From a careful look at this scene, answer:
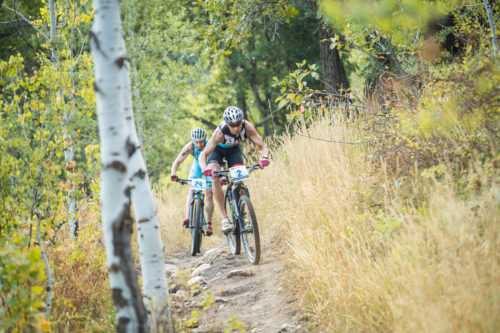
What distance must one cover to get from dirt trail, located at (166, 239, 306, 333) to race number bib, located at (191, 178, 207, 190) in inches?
48.0

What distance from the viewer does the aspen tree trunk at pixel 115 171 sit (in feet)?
8.44

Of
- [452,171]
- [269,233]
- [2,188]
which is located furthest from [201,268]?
[452,171]

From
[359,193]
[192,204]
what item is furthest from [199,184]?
[359,193]

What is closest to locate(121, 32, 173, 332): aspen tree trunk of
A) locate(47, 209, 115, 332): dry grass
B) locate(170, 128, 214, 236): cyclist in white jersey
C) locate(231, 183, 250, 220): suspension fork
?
locate(47, 209, 115, 332): dry grass

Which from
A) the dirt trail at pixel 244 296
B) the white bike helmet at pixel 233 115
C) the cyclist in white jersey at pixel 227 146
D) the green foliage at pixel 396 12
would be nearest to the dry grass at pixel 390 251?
the dirt trail at pixel 244 296

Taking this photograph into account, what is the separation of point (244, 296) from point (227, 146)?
2480 mm

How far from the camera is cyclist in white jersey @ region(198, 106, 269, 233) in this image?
229 inches

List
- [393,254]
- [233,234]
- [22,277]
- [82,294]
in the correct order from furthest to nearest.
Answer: [233,234] < [82,294] < [393,254] < [22,277]

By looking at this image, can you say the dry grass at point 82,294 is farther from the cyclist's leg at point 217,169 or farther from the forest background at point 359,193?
the cyclist's leg at point 217,169

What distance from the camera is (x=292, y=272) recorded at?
4605 mm

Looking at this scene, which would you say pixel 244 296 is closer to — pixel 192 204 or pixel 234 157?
A: pixel 234 157

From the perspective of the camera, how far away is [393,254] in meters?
3.08

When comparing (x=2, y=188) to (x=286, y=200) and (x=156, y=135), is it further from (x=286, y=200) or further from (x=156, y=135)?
(x=156, y=135)

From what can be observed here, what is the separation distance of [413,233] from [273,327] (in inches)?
62.9
